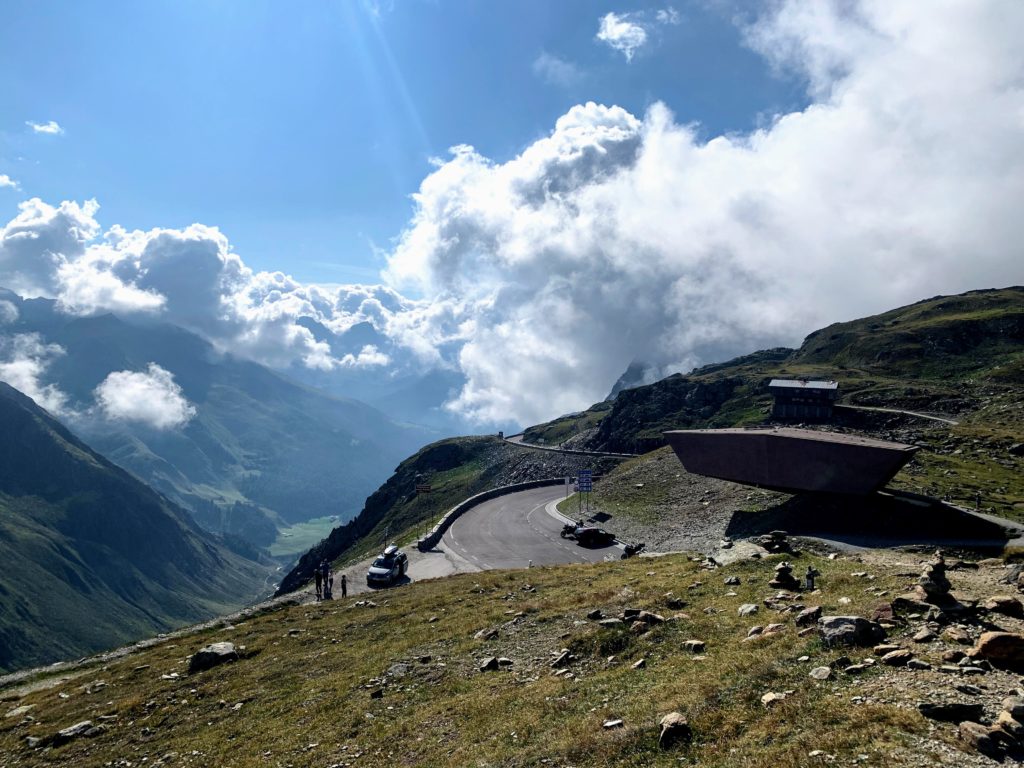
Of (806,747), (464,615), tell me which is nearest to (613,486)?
(464,615)

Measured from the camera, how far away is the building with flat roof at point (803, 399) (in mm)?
102375

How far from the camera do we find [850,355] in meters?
185

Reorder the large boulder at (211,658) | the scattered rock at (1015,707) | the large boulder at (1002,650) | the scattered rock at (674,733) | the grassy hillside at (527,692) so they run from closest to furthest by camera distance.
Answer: the scattered rock at (1015,707) → the grassy hillside at (527,692) → the large boulder at (1002,650) → the scattered rock at (674,733) → the large boulder at (211,658)

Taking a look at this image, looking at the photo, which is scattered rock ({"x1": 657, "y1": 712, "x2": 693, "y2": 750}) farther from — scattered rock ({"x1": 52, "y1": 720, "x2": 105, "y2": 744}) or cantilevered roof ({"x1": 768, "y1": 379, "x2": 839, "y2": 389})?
cantilevered roof ({"x1": 768, "y1": 379, "x2": 839, "y2": 389})

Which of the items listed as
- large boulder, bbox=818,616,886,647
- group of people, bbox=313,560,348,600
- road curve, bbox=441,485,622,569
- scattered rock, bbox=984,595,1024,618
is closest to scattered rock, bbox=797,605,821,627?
large boulder, bbox=818,616,886,647

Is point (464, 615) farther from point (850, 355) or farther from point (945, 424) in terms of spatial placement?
point (850, 355)

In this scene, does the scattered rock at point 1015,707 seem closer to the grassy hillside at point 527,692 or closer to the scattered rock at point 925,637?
the grassy hillside at point 527,692

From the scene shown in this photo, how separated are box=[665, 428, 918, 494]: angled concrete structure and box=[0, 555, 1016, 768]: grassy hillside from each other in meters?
20.5

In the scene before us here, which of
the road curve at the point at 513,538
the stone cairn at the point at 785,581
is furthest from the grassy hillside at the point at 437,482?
the stone cairn at the point at 785,581

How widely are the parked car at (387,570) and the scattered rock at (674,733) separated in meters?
43.3

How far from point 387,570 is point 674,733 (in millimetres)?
44122

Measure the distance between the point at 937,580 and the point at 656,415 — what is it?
503 ft

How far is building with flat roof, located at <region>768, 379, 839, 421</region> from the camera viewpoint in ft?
336

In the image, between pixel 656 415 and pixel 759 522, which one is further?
pixel 656 415
